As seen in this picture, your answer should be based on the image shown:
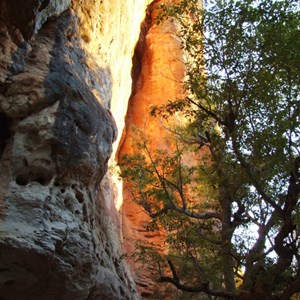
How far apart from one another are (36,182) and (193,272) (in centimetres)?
611

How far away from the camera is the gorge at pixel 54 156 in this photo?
6809mm

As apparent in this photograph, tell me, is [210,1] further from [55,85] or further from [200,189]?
[200,189]

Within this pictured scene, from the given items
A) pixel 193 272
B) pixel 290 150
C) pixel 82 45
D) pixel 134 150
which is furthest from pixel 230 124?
pixel 134 150

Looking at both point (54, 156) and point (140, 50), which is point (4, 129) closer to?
point (54, 156)

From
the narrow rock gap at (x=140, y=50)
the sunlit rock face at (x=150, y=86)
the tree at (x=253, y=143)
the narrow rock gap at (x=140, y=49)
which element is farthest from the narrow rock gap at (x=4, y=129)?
the narrow rock gap at (x=140, y=49)

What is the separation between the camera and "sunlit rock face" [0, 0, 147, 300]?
6789 mm

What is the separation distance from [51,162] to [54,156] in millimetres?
117

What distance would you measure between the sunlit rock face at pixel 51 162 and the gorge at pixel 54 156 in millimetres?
16

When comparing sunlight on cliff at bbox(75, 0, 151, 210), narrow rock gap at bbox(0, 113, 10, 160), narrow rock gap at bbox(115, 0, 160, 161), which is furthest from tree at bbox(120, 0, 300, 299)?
narrow rock gap at bbox(115, 0, 160, 161)

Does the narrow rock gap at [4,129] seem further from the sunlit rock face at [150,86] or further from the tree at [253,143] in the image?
the sunlit rock face at [150,86]

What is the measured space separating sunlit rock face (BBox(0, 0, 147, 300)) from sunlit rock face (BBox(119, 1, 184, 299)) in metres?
7.08

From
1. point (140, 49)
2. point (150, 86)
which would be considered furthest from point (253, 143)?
point (140, 49)

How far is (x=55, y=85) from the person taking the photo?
8109 millimetres

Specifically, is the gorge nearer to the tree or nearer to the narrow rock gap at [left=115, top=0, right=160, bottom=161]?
the tree
